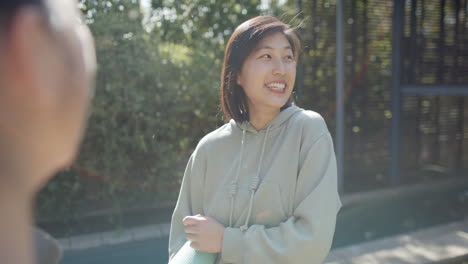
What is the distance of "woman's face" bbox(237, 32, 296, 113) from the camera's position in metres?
1.77

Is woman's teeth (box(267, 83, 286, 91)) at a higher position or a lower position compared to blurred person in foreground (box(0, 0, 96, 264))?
lower

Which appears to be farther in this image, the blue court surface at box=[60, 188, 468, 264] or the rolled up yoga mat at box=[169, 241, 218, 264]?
the blue court surface at box=[60, 188, 468, 264]

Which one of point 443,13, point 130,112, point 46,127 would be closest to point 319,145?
point 46,127

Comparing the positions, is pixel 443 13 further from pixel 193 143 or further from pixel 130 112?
pixel 130 112

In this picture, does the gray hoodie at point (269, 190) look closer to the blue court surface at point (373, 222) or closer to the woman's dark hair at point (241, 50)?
the woman's dark hair at point (241, 50)

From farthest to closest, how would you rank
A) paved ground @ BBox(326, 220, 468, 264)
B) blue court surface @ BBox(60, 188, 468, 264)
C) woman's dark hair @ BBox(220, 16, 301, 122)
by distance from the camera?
blue court surface @ BBox(60, 188, 468, 264) < paved ground @ BBox(326, 220, 468, 264) < woman's dark hair @ BBox(220, 16, 301, 122)

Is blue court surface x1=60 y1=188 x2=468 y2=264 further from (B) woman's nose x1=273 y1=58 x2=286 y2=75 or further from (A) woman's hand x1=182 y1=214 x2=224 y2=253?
(B) woman's nose x1=273 y1=58 x2=286 y2=75

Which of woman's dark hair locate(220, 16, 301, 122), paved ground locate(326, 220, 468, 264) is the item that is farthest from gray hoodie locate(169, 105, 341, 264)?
paved ground locate(326, 220, 468, 264)

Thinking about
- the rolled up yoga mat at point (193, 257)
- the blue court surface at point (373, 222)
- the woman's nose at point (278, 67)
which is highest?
the woman's nose at point (278, 67)

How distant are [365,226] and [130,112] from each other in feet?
9.87

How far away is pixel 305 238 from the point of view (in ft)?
5.03

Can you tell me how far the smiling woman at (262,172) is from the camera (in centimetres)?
156

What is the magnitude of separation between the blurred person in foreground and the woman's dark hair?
1.25 metres

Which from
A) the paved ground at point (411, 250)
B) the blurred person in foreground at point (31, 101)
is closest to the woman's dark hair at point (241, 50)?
the blurred person in foreground at point (31, 101)
